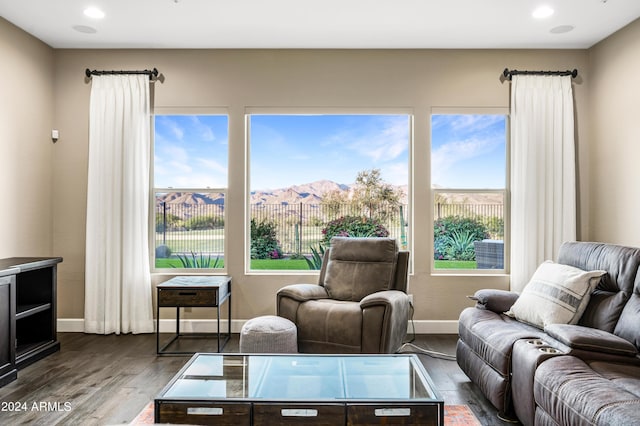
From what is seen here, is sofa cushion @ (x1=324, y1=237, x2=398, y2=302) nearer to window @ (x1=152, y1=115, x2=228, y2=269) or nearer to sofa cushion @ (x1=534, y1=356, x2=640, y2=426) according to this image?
window @ (x1=152, y1=115, x2=228, y2=269)

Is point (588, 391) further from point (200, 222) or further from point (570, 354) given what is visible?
point (200, 222)

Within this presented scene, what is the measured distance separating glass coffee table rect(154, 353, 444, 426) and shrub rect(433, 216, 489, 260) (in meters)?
2.28

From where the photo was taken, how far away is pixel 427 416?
6.31 feet

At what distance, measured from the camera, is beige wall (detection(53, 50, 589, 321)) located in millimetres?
4512

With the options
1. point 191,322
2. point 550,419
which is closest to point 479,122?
point 550,419

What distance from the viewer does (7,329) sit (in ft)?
10.5

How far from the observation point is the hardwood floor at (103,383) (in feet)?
8.64

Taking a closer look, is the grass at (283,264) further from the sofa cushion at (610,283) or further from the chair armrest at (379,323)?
the sofa cushion at (610,283)

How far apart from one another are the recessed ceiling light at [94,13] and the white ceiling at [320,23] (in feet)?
0.15

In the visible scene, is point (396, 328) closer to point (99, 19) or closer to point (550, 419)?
point (550, 419)

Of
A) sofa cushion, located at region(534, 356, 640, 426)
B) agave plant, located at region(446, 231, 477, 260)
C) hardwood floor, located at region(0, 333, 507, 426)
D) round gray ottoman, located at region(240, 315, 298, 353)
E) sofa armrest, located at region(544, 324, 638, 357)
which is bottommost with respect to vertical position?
hardwood floor, located at region(0, 333, 507, 426)

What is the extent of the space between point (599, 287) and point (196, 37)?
3863 mm

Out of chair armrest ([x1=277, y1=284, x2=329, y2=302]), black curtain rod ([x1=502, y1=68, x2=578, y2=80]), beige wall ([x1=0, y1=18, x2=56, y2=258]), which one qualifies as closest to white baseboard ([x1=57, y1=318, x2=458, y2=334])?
beige wall ([x1=0, y1=18, x2=56, y2=258])

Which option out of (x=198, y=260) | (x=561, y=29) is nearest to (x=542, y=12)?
(x=561, y=29)
